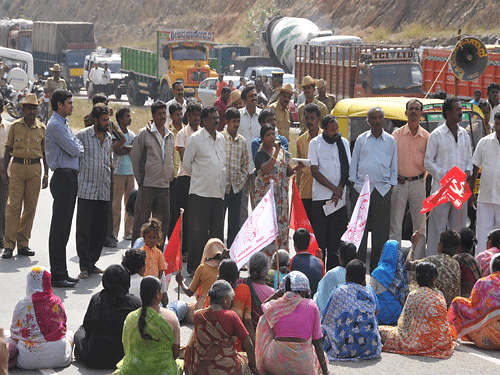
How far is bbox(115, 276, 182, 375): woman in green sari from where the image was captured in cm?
535

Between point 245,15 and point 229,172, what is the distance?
5422 cm

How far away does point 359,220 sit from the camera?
786cm

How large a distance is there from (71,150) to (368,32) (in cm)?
4116

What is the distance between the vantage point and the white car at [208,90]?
1139 inches

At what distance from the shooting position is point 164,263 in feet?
24.0

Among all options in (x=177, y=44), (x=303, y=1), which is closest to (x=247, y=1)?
(x=303, y=1)

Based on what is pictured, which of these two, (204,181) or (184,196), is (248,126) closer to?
(184,196)

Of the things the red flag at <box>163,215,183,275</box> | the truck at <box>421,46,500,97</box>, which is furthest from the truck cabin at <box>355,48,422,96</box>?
the red flag at <box>163,215,183,275</box>

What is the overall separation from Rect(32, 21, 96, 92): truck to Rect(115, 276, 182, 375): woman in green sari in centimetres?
3981

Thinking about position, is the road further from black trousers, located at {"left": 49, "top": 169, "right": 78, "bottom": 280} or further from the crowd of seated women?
black trousers, located at {"left": 49, "top": 169, "right": 78, "bottom": 280}

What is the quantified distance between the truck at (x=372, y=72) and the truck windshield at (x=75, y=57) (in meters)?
22.4

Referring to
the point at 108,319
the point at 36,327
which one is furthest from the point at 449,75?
the point at 36,327

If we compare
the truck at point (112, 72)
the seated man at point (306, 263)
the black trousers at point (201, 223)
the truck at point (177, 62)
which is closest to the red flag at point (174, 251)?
the seated man at point (306, 263)

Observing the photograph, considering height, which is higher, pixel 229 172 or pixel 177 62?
pixel 177 62
